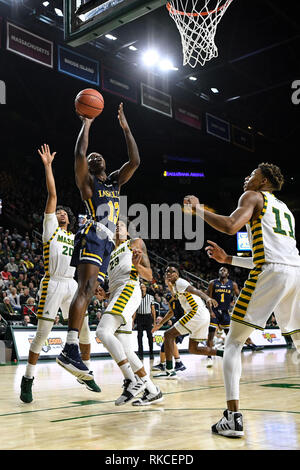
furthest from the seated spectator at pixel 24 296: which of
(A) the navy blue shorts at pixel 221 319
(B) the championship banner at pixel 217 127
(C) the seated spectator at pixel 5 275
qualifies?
(B) the championship banner at pixel 217 127

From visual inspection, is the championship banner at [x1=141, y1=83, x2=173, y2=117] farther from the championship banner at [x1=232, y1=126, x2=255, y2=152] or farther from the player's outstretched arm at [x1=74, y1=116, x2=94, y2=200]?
the player's outstretched arm at [x1=74, y1=116, x2=94, y2=200]

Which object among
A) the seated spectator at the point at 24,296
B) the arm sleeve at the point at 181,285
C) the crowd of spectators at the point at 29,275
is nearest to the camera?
the arm sleeve at the point at 181,285

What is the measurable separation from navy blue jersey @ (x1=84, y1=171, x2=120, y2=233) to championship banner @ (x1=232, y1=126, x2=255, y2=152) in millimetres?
16247

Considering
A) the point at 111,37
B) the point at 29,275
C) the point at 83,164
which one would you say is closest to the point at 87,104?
the point at 83,164

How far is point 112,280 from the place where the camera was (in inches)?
215

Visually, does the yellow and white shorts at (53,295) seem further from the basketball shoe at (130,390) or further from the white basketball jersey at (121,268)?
the basketball shoe at (130,390)

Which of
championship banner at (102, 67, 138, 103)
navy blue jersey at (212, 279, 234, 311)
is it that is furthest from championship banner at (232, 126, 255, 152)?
navy blue jersey at (212, 279, 234, 311)

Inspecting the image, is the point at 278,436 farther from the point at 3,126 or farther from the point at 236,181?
the point at 236,181

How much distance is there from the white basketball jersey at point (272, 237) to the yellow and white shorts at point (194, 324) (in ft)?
14.2

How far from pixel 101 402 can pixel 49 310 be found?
3.88 feet

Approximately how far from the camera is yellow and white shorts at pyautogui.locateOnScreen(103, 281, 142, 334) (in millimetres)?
5043

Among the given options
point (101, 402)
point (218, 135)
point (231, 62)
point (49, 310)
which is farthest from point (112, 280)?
point (218, 135)

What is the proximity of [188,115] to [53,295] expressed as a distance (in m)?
13.6

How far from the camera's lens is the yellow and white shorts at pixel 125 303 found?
16.5 ft
